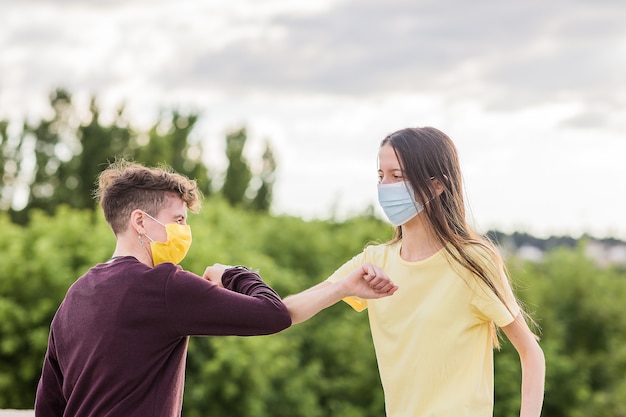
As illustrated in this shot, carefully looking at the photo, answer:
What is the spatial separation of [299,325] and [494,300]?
9175 mm

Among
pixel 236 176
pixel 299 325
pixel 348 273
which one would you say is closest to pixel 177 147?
pixel 236 176

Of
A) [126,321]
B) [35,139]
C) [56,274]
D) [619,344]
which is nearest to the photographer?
[126,321]

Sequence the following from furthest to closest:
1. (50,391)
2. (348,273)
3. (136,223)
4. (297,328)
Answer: (297,328) → (348,273) → (50,391) → (136,223)

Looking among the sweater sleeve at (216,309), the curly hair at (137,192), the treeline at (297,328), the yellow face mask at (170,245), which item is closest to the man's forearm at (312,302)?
the sweater sleeve at (216,309)

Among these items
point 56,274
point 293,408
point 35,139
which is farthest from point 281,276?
point 35,139

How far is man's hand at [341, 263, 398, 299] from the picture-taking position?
8.23ft

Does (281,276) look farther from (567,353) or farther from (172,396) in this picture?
(172,396)

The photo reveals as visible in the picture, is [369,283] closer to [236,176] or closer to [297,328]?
[297,328]

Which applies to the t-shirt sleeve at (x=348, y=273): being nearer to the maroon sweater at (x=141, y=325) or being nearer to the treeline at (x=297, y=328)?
the maroon sweater at (x=141, y=325)

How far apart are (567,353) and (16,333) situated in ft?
24.6

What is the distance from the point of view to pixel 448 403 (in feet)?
8.20

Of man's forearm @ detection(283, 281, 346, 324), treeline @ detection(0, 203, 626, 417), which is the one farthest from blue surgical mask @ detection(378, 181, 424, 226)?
treeline @ detection(0, 203, 626, 417)

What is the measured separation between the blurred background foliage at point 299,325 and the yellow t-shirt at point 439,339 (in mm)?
6254

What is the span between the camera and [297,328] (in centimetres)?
1159
